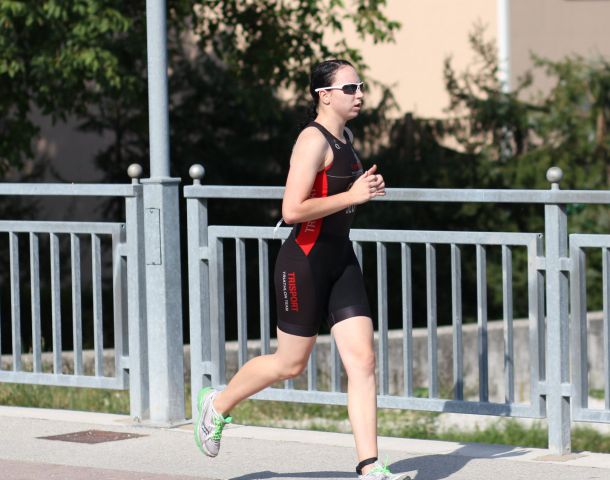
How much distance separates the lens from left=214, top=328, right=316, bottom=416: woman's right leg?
5.90 m

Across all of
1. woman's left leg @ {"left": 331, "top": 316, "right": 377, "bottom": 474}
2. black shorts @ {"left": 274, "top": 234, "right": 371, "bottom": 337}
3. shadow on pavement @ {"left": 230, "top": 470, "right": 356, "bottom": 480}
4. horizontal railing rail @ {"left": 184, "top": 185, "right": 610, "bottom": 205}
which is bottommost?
shadow on pavement @ {"left": 230, "top": 470, "right": 356, "bottom": 480}

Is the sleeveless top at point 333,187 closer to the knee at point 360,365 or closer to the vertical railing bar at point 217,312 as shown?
the knee at point 360,365

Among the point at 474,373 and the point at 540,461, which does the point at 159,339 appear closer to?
the point at 540,461

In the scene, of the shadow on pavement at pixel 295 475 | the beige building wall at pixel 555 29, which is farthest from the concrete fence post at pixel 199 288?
the beige building wall at pixel 555 29

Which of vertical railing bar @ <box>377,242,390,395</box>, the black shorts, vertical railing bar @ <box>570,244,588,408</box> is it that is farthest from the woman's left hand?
vertical railing bar @ <box>377,242,390,395</box>

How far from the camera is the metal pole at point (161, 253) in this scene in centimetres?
755

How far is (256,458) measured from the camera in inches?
266

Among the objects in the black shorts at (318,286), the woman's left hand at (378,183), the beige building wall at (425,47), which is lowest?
the black shorts at (318,286)

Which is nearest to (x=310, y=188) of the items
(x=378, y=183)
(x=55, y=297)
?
(x=378, y=183)

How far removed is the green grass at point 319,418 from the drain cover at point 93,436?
2113 millimetres

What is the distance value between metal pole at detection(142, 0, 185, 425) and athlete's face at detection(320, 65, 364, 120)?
190cm

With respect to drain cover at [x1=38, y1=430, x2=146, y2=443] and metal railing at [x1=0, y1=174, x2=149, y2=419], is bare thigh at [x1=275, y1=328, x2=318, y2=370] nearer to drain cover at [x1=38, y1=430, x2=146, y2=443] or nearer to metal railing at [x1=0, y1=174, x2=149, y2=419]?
drain cover at [x1=38, y1=430, x2=146, y2=443]

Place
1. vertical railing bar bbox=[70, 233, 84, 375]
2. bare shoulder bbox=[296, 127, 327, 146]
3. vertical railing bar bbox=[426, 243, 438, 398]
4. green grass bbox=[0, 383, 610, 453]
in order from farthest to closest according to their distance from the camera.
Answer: green grass bbox=[0, 383, 610, 453]
vertical railing bar bbox=[70, 233, 84, 375]
vertical railing bar bbox=[426, 243, 438, 398]
bare shoulder bbox=[296, 127, 327, 146]

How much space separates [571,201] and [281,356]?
1405 millimetres
